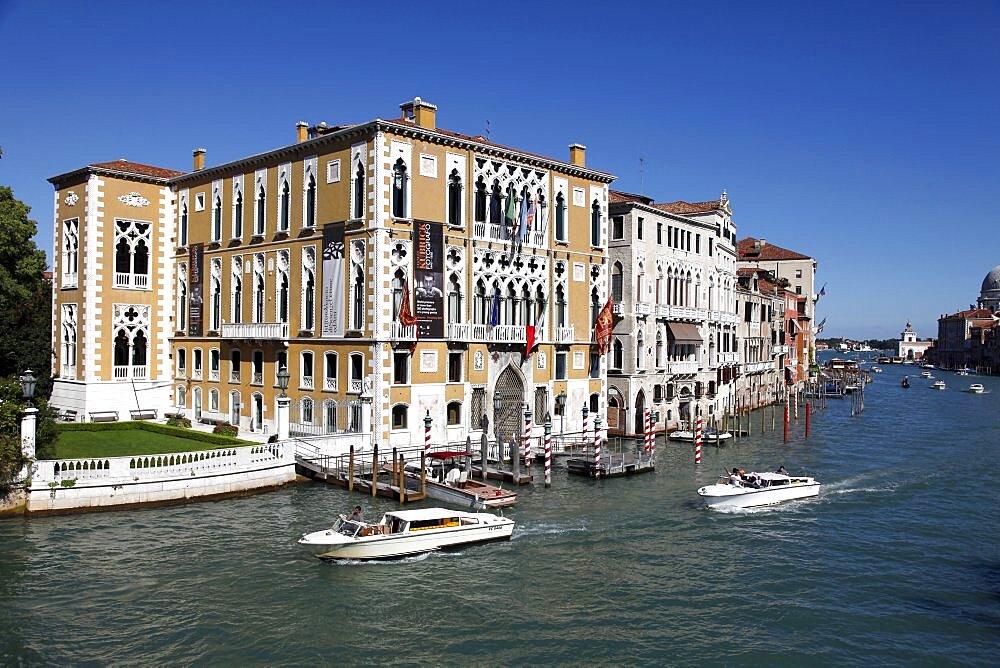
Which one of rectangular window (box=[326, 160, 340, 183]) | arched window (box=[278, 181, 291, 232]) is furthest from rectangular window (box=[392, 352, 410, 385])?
arched window (box=[278, 181, 291, 232])

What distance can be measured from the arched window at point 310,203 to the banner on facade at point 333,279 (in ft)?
4.41

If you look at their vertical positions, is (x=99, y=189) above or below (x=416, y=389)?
above

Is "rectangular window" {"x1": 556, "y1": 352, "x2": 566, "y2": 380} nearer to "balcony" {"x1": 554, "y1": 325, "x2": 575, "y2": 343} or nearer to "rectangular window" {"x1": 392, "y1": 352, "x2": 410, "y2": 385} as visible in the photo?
"balcony" {"x1": 554, "y1": 325, "x2": 575, "y2": 343}

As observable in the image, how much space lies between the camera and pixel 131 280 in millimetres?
42500

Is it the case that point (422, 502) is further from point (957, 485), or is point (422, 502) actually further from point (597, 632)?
point (957, 485)

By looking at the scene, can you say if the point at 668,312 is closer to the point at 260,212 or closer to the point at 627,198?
the point at 627,198

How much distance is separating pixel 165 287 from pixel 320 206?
1307 centimetres

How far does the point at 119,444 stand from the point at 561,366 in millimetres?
19806

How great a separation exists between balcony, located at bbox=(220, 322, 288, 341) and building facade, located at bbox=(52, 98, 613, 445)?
0.32ft

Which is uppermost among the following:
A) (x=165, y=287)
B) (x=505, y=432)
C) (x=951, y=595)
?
(x=165, y=287)

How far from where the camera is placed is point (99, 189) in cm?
4103

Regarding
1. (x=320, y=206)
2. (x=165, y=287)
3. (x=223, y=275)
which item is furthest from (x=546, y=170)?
(x=165, y=287)

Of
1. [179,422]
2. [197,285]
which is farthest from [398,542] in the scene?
[197,285]

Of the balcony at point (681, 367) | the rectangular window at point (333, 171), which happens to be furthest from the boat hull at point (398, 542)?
the balcony at point (681, 367)
